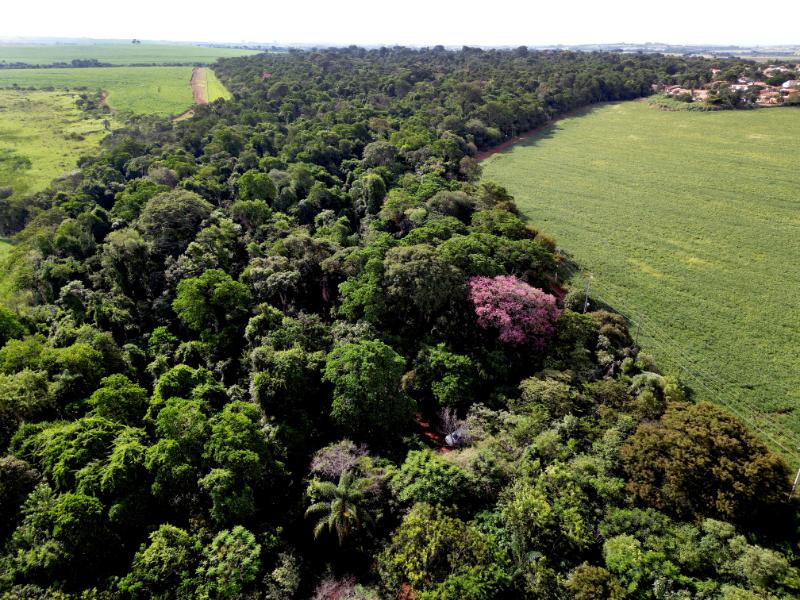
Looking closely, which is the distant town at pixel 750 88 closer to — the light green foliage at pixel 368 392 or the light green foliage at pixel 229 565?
the light green foliage at pixel 368 392

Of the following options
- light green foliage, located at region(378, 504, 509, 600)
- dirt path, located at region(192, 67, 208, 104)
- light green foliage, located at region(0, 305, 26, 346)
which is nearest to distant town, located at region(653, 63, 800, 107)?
light green foliage, located at region(378, 504, 509, 600)

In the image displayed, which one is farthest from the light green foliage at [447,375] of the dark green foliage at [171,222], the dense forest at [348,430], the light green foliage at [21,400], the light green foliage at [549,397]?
the dark green foliage at [171,222]

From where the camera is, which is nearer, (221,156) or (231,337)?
(231,337)

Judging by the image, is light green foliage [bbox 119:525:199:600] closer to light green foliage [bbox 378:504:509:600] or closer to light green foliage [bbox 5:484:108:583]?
light green foliage [bbox 5:484:108:583]

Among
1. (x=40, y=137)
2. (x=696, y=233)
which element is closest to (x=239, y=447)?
(x=696, y=233)

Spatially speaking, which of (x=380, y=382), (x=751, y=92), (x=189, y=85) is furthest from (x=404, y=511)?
(x=189, y=85)

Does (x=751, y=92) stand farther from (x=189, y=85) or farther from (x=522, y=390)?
(x=189, y=85)
